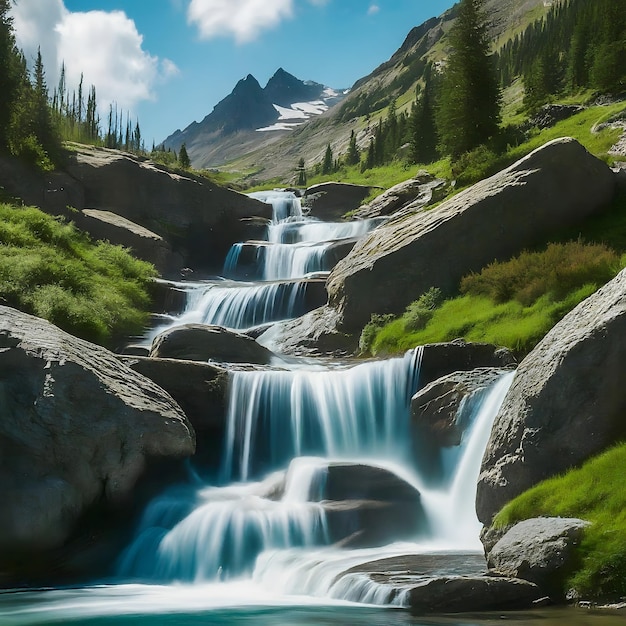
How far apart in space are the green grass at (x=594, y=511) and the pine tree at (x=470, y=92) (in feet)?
99.9

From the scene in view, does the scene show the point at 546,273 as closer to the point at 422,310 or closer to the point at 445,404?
the point at 422,310

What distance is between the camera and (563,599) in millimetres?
9219

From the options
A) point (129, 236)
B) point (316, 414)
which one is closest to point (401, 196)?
point (129, 236)

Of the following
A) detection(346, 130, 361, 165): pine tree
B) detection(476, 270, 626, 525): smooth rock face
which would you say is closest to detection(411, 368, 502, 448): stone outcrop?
detection(476, 270, 626, 525): smooth rock face

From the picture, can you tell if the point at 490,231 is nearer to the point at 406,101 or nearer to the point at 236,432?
the point at 236,432

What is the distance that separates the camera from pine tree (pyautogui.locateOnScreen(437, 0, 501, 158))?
38.9 meters

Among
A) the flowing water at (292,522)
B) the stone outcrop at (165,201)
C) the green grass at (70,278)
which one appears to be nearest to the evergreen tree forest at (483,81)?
the stone outcrop at (165,201)

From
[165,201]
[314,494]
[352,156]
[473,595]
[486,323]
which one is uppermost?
[352,156]

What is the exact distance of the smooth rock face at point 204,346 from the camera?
21453mm

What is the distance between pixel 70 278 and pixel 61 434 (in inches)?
538

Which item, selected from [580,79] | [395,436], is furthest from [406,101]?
[395,436]

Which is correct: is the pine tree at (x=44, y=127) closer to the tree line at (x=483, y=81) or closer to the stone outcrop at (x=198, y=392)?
the tree line at (x=483, y=81)

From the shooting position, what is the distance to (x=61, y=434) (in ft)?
46.2

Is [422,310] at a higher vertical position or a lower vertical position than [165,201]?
lower
